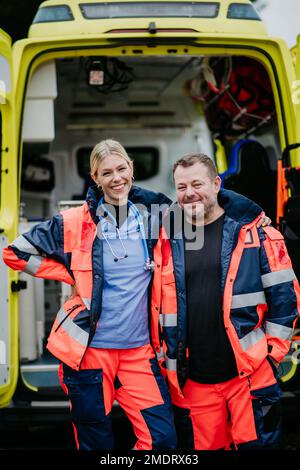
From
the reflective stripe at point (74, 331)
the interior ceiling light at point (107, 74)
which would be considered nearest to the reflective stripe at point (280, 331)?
the reflective stripe at point (74, 331)

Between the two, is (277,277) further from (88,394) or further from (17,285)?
(17,285)

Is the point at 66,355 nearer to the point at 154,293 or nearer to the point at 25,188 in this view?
the point at 154,293

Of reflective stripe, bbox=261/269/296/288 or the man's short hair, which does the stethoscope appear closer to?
the man's short hair

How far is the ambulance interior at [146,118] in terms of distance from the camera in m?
4.76

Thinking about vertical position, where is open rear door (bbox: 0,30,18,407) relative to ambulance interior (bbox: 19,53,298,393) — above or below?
below

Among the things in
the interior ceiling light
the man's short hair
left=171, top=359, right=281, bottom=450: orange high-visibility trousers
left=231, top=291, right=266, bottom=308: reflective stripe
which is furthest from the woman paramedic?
the interior ceiling light

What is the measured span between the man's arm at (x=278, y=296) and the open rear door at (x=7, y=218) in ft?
4.34

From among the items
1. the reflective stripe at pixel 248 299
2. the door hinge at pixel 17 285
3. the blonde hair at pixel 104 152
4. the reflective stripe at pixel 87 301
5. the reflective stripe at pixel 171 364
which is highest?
the blonde hair at pixel 104 152

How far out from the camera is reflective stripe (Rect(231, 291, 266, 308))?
250cm

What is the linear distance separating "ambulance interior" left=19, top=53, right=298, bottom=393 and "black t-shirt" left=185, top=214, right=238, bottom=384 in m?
1.72

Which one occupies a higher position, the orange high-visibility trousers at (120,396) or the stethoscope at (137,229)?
the stethoscope at (137,229)

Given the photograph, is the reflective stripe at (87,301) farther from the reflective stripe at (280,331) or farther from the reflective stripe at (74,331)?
the reflective stripe at (280,331)

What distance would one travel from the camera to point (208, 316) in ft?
8.39

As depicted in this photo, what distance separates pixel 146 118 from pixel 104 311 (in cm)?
360
